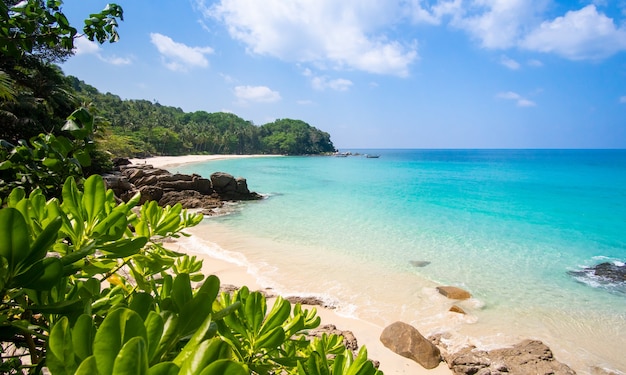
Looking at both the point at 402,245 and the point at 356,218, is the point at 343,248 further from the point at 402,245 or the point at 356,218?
the point at 356,218

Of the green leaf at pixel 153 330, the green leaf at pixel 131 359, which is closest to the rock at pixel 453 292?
the green leaf at pixel 153 330

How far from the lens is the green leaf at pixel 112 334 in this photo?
0.36 meters

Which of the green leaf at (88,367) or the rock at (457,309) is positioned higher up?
the green leaf at (88,367)

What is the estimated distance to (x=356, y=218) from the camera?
16.6m

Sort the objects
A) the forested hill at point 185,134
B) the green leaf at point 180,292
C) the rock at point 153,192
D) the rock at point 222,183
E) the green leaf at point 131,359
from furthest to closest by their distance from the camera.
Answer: the forested hill at point 185,134 → the rock at point 222,183 → the rock at point 153,192 → the green leaf at point 180,292 → the green leaf at point 131,359

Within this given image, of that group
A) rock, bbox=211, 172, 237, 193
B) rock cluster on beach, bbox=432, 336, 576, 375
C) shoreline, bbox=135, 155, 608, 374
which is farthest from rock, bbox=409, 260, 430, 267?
rock, bbox=211, 172, 237, 193

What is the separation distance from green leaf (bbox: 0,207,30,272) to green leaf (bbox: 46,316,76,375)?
6.6 inches

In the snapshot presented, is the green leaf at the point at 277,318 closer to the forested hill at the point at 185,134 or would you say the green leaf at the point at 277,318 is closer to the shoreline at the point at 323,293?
the shoreline at the point at 323,293

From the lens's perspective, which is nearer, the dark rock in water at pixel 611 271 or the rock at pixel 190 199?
the dark rock in water at pixel 611 271

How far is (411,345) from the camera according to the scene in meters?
5.39

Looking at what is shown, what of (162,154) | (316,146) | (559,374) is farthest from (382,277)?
(316,146)

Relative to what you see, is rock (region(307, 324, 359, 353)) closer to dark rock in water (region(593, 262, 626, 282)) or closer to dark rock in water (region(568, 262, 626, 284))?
dark rock in water (region(568, 262, 626, 284))

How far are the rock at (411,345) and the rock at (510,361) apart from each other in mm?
291

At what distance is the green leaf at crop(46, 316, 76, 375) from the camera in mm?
397
